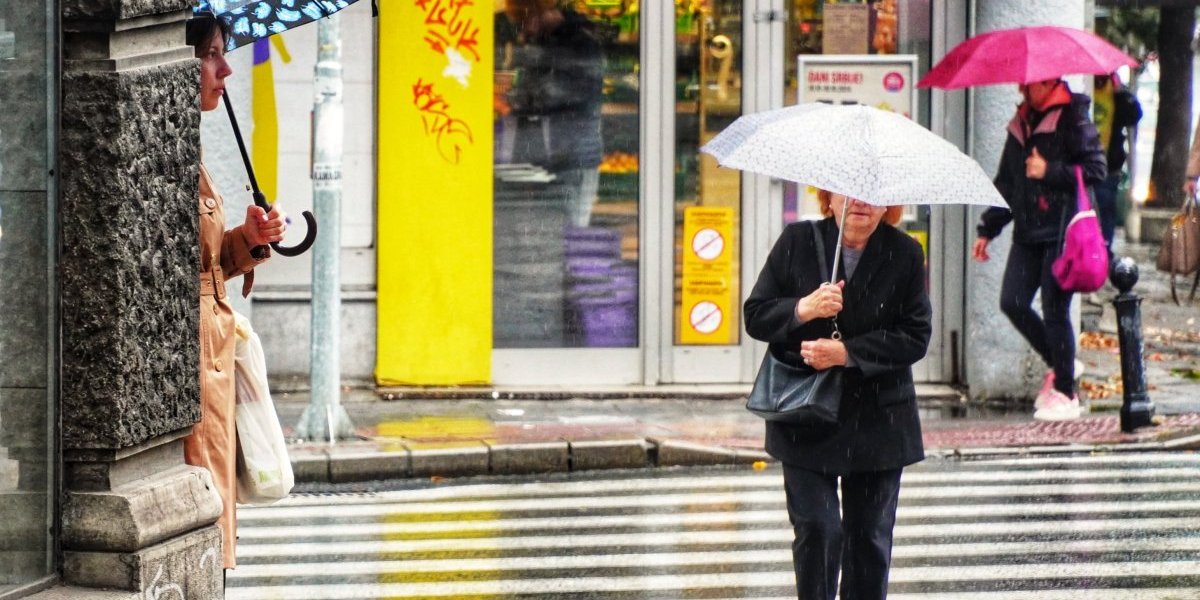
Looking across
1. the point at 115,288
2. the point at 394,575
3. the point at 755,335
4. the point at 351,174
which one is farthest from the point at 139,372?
the point at 351,174

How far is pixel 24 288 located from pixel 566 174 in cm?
876

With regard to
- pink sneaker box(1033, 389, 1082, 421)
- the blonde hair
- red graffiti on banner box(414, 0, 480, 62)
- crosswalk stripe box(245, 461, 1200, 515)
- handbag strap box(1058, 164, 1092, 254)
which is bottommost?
crosswalk stripe box(245, 461, 1200, 515)

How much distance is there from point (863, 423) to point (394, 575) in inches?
109

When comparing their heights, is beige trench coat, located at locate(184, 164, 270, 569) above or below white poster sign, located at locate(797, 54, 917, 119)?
below

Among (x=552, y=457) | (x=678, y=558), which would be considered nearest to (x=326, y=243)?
(x=552, y=457)

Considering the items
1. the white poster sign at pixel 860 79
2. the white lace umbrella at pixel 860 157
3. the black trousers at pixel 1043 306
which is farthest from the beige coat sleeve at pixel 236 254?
the white poster sign at pixel 860 79

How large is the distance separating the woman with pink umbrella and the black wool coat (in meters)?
5.38

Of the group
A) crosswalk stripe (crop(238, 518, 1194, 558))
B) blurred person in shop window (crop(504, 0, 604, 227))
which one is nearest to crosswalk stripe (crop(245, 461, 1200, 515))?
crosswalk stripe (crop(238, 518, 1194, 558))

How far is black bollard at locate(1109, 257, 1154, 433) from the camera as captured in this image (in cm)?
1202

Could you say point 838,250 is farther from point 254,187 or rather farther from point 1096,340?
point 1096,340

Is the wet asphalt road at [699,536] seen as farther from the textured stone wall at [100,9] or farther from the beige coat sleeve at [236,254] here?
the textured stone wall at [100,9]

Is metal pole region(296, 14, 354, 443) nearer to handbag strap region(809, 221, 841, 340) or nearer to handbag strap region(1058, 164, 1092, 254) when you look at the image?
handbag strap region(1058, 164, 1092, 254)

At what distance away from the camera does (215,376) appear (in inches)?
217

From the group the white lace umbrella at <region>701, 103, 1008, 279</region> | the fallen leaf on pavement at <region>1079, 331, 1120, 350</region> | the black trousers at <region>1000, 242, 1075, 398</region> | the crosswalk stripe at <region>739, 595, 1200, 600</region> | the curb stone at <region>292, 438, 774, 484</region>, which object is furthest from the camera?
the fallen leaf on pavement at <region>1079, 331, 1120, 350</region>
